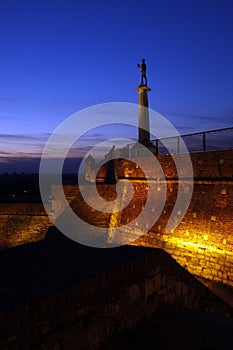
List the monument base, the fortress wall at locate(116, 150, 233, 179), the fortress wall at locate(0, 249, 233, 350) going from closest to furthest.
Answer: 1. the fortress wall at locate(0, 249, 233, 350)
2. the fortress wall at locate(116, 150, 233, 179)
3. the monument base

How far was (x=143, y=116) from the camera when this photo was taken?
575 inches

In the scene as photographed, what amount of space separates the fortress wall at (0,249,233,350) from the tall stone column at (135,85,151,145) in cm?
1063

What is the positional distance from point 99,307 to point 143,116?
12253 mm

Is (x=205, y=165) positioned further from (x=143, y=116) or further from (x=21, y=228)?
(x=21, y=228)

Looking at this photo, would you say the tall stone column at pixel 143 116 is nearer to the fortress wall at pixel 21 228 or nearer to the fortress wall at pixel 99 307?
the fortress wall at pixel 21 228

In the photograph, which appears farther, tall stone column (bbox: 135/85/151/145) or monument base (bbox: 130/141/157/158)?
tall stone column (bbox: 135/85/151/145)

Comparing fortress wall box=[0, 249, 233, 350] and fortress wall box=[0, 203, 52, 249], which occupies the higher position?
fortress wall box=[0, 249, 233, 350]

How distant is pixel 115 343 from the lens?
319 cm

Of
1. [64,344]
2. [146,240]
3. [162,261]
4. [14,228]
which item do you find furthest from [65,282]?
[14,228]

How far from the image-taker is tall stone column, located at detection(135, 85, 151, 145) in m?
14.6

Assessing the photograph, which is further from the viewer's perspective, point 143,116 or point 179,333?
point 143,116

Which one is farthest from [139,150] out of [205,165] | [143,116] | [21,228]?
[21,228]

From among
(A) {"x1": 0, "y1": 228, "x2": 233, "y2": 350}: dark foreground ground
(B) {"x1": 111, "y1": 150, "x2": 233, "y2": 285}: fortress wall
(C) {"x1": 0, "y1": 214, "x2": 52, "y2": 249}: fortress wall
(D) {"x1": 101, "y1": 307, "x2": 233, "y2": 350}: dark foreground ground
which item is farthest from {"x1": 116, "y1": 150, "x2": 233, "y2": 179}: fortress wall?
(C) {"x1": 0, "y1": 214, "x2": 52, "y2": 249}: fortress wall

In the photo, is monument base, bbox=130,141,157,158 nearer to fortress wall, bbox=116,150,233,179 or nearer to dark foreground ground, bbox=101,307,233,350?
fortress wall, bbox=116,150,233,179
